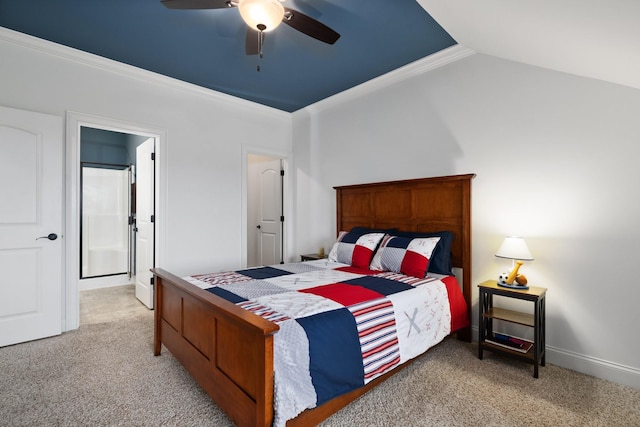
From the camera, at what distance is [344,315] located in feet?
5.81

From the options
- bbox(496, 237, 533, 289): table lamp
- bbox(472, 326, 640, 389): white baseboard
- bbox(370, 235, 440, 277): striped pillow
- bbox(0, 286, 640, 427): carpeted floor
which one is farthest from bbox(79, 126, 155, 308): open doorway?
bbox(472, 326, 640, 389): white baseboard

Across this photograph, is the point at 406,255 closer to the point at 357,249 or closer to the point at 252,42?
the point at 357,249

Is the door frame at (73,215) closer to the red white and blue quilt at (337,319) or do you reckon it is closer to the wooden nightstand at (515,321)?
the red white and blue quilt at (337,319)

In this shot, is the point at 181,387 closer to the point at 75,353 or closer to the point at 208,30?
the point at 75,353

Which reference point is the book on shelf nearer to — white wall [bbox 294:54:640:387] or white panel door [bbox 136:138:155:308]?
white wall [bbox 294:54:640:387]

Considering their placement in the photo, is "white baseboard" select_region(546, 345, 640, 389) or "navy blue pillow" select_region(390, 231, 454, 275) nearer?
"white baseboard" select_region(546, 345, 640, 389)

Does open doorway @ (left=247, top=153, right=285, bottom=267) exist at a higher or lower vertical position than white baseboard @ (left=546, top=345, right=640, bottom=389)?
higher

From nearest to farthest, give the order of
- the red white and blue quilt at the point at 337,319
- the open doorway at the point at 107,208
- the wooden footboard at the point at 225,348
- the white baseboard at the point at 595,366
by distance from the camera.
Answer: the wooden footboard at the point at 225,348, the red white and blue quilt at the point at 337,319, the white baseboard at the point at 595,366, the open doorway at the point at 107,208

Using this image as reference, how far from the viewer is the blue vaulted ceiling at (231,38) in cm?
243

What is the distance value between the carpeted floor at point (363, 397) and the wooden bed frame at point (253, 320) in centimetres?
15

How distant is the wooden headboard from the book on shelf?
33 cm

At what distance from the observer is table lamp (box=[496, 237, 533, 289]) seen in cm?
241

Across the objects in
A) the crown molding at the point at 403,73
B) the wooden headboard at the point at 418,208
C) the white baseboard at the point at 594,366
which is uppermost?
the crown molding at the point at 403,73

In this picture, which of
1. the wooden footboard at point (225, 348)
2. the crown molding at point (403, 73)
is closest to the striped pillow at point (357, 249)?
the wooden footboard at point (225, 348)
